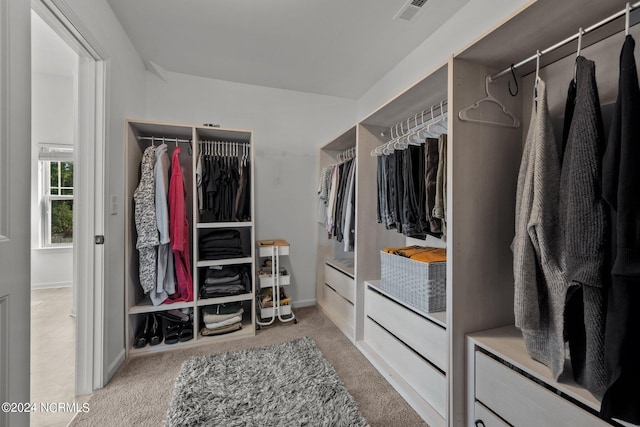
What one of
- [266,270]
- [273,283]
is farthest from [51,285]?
[273,283]

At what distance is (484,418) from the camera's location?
44.6 inches

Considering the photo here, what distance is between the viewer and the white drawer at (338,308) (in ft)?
7.63

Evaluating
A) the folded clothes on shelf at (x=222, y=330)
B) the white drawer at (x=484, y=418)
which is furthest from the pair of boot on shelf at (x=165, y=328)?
the white drawer at (x=484, y=418)

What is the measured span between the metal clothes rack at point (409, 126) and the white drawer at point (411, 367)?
1.32 meters

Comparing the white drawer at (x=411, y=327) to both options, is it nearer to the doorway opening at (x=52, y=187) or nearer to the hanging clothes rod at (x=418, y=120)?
the hanging clothes rod at (x=418, y=120)

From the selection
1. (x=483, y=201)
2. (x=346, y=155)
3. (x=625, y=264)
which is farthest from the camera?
(x=346, y=155)

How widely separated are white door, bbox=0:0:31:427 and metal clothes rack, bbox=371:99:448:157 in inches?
72.6

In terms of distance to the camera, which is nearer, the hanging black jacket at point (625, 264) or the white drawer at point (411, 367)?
the hanging black jacket at point (625, 264)

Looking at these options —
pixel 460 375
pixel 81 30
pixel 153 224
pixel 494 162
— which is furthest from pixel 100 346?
pixel 494 162

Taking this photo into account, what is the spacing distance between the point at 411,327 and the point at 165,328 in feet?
6.62

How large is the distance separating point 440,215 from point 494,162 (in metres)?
0.36

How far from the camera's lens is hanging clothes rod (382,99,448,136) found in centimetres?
163

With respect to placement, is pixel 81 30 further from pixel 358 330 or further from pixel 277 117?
pixel 358 330

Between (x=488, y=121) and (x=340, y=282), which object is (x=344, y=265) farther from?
(x=488, y=121)
